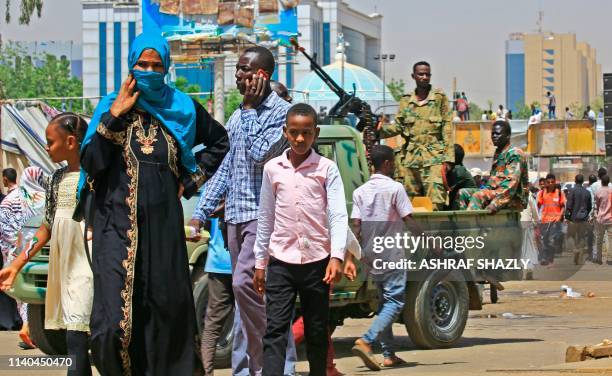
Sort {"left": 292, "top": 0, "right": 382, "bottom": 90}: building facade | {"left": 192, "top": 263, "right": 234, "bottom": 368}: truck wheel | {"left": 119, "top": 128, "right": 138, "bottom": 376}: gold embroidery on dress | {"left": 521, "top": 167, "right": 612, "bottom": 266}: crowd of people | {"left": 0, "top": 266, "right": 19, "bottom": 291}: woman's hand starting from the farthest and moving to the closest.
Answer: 1. {"left": 292, "top": 0, "right": 382, "bottom": 90}: building facade
2. {"left": 521, "top": 167, "right": 612, "bottom": 266}: crowd of people
3. {"left": 192, "top": 263, "right": 234, "bottom": 368}: truck wheel
4. {"left": 0, "top": 266, "right": 19, "bottom": 291}: woman's hand
5. {"left": 119, "top": 128, "right": 138, "bottom": 376}: gold embroidery on dress

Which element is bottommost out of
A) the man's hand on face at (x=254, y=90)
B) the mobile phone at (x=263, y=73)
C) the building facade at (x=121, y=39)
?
the man's hand on face at (x=254, y=90)

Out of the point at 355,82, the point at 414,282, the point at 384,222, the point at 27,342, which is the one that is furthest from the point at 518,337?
the point at 355,82

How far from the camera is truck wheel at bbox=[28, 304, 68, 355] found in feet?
37.9

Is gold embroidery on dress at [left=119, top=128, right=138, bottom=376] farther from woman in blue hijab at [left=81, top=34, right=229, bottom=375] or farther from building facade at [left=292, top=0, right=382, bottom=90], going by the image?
building facade at [left=292, top=0, right=382, bottom=90]

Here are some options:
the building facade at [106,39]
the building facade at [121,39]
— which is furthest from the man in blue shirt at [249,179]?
the building facade at [106,39]

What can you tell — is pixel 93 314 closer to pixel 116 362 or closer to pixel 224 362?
pixel 116 362

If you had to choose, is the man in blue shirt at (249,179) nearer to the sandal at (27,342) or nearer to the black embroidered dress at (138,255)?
the black embroidered dress at (138,255)

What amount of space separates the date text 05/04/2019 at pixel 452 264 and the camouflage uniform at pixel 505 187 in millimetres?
513

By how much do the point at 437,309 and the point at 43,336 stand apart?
11.4 ft

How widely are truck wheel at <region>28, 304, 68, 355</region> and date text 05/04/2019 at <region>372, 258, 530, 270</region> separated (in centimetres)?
284

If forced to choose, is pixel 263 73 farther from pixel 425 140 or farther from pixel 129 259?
pixel 425 140

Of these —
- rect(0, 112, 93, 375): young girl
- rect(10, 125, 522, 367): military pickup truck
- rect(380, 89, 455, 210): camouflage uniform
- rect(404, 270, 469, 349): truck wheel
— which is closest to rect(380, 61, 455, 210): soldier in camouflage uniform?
rect(380, 89, 455, 210): camouflage uniform

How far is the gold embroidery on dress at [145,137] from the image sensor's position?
630 cm

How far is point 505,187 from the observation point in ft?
40.6
